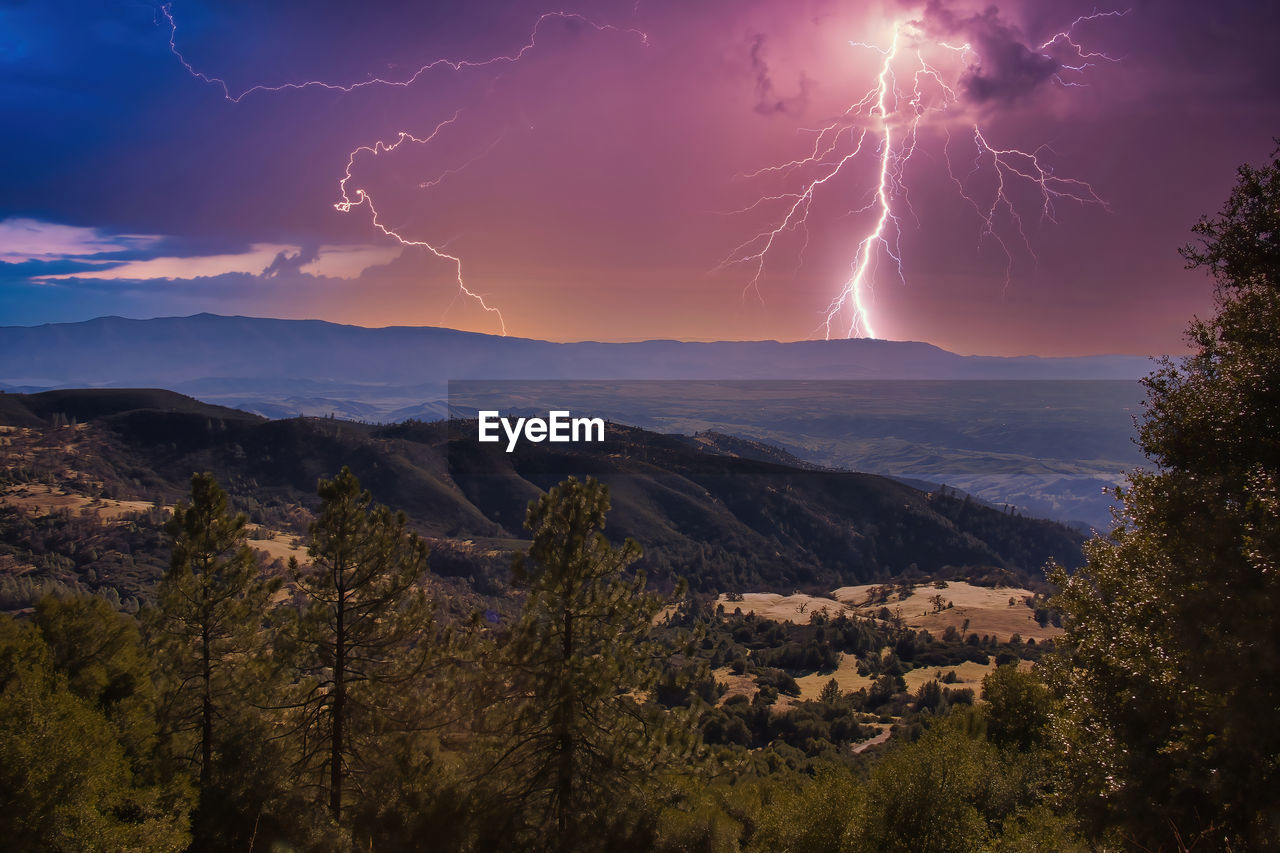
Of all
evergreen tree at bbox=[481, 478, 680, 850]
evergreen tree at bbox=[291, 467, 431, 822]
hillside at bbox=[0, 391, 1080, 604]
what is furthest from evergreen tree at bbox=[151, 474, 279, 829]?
hillside at bbox=[0, 391, 1080, 604]

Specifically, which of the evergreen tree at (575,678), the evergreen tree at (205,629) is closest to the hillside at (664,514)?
the evergreen tree at (205,629)

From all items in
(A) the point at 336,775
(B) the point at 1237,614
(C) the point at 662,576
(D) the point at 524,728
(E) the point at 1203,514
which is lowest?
(C) the point at 662,576

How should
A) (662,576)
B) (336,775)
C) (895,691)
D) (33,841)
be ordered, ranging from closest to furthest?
1. (33,841)
2. (336,775)
3. (895,691)
4. (662,576)

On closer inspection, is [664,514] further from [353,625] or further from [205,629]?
[353,625]

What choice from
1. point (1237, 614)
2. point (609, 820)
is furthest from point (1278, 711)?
point (609, 820)

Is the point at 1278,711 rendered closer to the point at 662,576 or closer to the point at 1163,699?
the point at 1163,699

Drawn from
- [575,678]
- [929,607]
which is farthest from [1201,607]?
[929,607]
